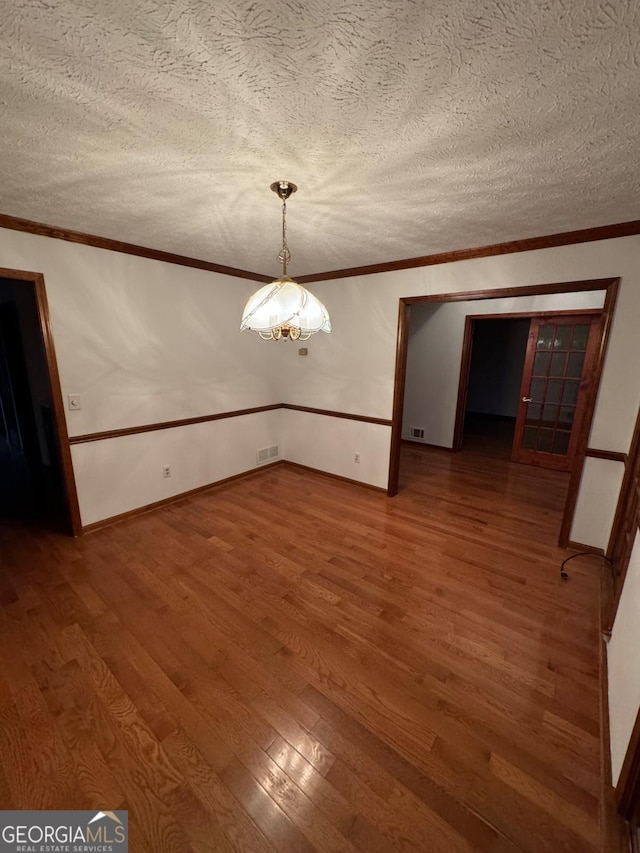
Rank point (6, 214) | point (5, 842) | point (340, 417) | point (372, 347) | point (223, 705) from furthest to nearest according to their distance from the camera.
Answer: point (340, 417)
point (372, 347)
point (6, 214)
point (223, 705)
point (5, 842)

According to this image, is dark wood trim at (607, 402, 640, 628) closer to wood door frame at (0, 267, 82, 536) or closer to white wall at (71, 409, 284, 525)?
white wall at (71, 409, 284, 525)

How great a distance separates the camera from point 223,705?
4.83ft

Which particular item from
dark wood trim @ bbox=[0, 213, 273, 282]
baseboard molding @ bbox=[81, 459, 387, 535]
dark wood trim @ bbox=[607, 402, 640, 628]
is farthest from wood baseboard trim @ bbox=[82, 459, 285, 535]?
dark wood trim @ bbox=[607, 402, 640, 628]

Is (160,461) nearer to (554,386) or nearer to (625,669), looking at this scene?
(625,669)

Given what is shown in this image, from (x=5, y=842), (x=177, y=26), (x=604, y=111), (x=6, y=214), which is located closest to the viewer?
(x=177, y=26)

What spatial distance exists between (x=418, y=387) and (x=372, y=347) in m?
2.15

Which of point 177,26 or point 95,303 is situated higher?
point 177,26

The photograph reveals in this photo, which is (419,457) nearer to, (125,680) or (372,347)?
(372,347)

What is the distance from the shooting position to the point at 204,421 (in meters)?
3.56

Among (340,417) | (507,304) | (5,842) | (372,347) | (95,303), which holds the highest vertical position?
(507,304)

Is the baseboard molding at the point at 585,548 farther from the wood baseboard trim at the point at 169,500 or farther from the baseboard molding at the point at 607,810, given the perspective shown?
the wood baseboard trim at the point at 169,500

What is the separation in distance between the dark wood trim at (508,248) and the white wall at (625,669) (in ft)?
6.58

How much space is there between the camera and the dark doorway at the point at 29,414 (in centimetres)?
261

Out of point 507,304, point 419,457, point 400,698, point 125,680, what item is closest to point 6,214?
point 125,680
